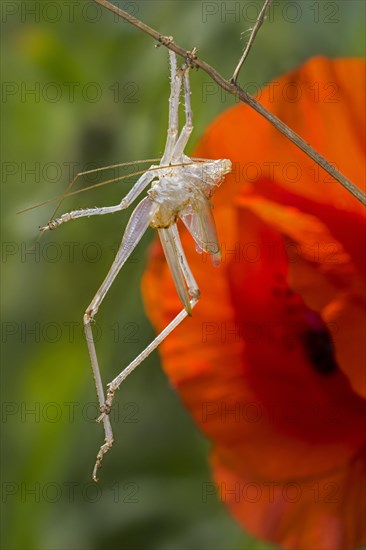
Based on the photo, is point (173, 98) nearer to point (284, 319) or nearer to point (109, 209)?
point (109, 209)

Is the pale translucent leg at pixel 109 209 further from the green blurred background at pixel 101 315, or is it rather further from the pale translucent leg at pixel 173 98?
the green blurred background at pixel 101 315

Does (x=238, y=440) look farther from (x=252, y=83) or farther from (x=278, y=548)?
(x=252, y=83)

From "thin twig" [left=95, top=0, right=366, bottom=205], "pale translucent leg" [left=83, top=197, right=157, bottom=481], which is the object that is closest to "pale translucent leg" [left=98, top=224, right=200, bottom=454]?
"pale translucent leg" [left=83, top=197, right=157, bottom=481]

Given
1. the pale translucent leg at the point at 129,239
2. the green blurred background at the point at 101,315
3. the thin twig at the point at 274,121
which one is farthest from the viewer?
the green blurred background at the point at 101,315

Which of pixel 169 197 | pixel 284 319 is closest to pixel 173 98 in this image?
pixel 169 197

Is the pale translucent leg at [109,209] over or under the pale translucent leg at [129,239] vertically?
over

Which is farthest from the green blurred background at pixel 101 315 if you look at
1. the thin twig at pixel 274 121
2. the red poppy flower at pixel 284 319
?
the thin twig at pixel 274 121

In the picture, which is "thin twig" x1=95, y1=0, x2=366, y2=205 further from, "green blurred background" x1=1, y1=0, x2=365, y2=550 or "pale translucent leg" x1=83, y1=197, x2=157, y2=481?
"green blurred background" x1=1, y1=0, x2=365, y2=550

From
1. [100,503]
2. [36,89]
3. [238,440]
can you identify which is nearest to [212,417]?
[238,440]
